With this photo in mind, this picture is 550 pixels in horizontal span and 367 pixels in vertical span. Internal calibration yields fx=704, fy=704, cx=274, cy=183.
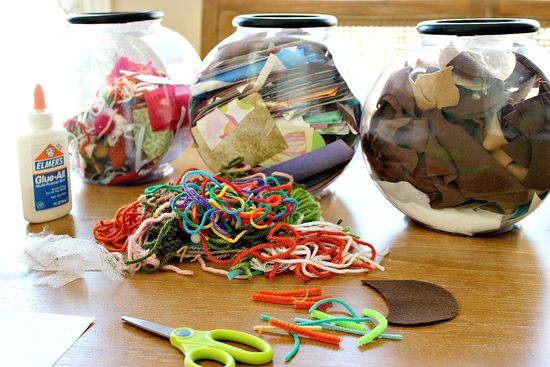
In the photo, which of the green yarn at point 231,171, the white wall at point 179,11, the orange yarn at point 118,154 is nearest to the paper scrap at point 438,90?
the green yarn at point 231,171

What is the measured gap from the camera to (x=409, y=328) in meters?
0.66

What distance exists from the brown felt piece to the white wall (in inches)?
37.5

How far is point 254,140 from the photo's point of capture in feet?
3.34

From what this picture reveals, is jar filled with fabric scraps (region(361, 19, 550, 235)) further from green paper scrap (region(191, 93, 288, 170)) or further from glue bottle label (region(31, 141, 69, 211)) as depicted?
glue bottle label (region(31, 141, 69, 211))

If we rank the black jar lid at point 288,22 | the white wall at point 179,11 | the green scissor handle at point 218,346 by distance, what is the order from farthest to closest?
the white wall at point 179,11, the black jar lid at point 288,22, the green scissor handle at point 218,346

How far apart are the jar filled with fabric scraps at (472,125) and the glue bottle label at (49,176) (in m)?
0.43

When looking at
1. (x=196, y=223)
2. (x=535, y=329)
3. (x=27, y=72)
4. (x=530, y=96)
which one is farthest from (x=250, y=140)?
(x=27, y=72)

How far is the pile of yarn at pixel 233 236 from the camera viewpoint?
31.4 inches

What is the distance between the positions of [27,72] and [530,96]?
100cm

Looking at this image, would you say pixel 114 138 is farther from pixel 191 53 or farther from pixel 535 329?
pixel 535 329

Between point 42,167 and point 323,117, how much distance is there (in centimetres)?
39

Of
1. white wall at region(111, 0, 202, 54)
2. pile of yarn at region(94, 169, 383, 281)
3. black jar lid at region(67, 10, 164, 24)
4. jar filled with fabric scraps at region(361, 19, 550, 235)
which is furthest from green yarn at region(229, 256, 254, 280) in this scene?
white wall at region(111, 0, 202, 54)

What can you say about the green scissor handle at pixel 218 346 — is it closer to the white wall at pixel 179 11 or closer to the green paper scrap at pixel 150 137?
the green paper scrap at pixel 150 137

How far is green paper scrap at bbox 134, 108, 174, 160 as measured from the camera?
110cm
